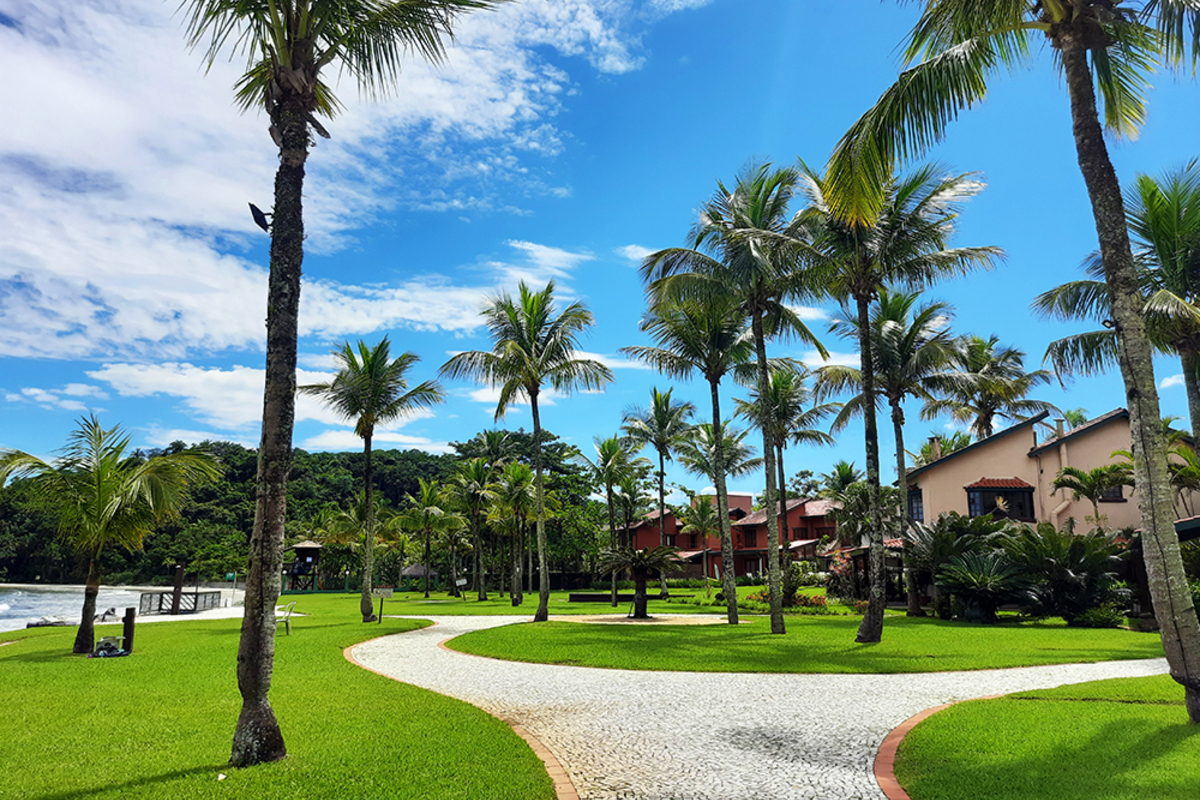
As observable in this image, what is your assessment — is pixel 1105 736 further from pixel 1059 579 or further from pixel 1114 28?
pixel 1059 579

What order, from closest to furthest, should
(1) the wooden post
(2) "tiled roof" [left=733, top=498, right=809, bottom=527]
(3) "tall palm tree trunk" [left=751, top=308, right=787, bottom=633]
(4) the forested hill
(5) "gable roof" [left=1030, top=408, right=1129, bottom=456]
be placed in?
(1) the wooden post → (3) "tall palm tree trunk" [left=751, top=308, right=787, bottom=633] → (5) "gable roof" [left=1030, top=408, right=1129, bottom=456] → (4) the forested hill → (2) "tiled roof" [left=733, top=498, right=809, bottom=527]

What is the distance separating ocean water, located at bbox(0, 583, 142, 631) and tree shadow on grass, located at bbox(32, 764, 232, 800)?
21.3 m

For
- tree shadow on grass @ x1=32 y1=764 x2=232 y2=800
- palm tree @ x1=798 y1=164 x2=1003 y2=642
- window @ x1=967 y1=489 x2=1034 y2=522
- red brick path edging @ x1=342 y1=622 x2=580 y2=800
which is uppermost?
palm tree @ x1=798 y1=164 x2=1003 y2=642

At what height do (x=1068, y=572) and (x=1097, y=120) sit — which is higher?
(x=1097, y=120)

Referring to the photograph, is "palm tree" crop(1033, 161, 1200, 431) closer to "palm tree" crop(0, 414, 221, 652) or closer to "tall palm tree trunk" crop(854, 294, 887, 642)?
"tall palm tree trunk" crop(854, 294, 887, 642)

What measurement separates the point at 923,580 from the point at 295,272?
92.4ft

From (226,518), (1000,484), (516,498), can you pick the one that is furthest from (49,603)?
(1000,484)

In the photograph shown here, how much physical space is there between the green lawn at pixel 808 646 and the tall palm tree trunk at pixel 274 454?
287 inches

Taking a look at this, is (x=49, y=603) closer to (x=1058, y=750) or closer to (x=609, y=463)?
(x=609, y=463)

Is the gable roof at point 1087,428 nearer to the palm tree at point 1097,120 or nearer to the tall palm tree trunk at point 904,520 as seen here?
the tall palm tree trunk at point 904,520

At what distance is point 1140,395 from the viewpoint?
7039mm

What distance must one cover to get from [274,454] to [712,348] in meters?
17.0

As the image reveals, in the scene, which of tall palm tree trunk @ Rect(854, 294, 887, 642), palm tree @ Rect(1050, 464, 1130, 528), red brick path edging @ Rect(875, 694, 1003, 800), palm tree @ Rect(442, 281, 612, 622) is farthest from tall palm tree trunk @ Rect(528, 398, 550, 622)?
palm tree @ Rect(1050, 464, 1130, 528)

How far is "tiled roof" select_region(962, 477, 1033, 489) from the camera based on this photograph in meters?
29.5
